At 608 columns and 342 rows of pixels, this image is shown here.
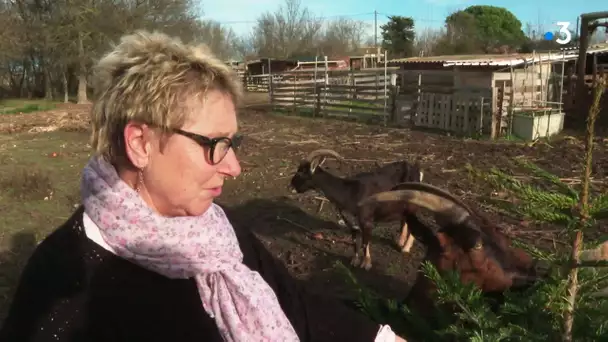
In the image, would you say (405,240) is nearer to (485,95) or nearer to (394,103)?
(485,95)

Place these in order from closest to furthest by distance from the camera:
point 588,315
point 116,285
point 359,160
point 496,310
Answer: point 116,285
point 588,315
point 496,310
point 359,160

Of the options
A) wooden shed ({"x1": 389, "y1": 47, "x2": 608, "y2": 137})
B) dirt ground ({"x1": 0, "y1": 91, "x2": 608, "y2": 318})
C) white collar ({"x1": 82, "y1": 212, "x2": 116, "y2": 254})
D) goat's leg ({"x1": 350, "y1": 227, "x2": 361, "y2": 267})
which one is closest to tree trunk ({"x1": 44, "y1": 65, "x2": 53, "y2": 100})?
dirt ground ({"x1": 0, "y1": 91, "x2": 608, "y2": 318})

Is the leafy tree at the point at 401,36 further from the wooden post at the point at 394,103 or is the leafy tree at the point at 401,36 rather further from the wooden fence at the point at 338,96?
the wooden post at the point at 394,103

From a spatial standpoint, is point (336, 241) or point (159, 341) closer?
point (159, 341)

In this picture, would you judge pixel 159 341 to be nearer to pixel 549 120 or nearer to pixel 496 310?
pixel 496 310

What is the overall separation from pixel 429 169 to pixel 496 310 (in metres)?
8.44

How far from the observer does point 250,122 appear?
22203 millimetres

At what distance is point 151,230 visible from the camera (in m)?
1.89

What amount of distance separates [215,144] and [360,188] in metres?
5.76

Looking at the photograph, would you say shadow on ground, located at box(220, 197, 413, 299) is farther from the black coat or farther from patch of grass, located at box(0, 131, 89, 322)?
the black coat

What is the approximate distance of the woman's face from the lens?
1.87 meters

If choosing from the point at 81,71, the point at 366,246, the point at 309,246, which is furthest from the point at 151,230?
the point at 81,71

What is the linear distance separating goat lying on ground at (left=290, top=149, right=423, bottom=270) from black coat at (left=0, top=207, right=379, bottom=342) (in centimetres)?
476

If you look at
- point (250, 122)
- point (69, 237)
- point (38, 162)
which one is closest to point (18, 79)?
point (250, 122)
